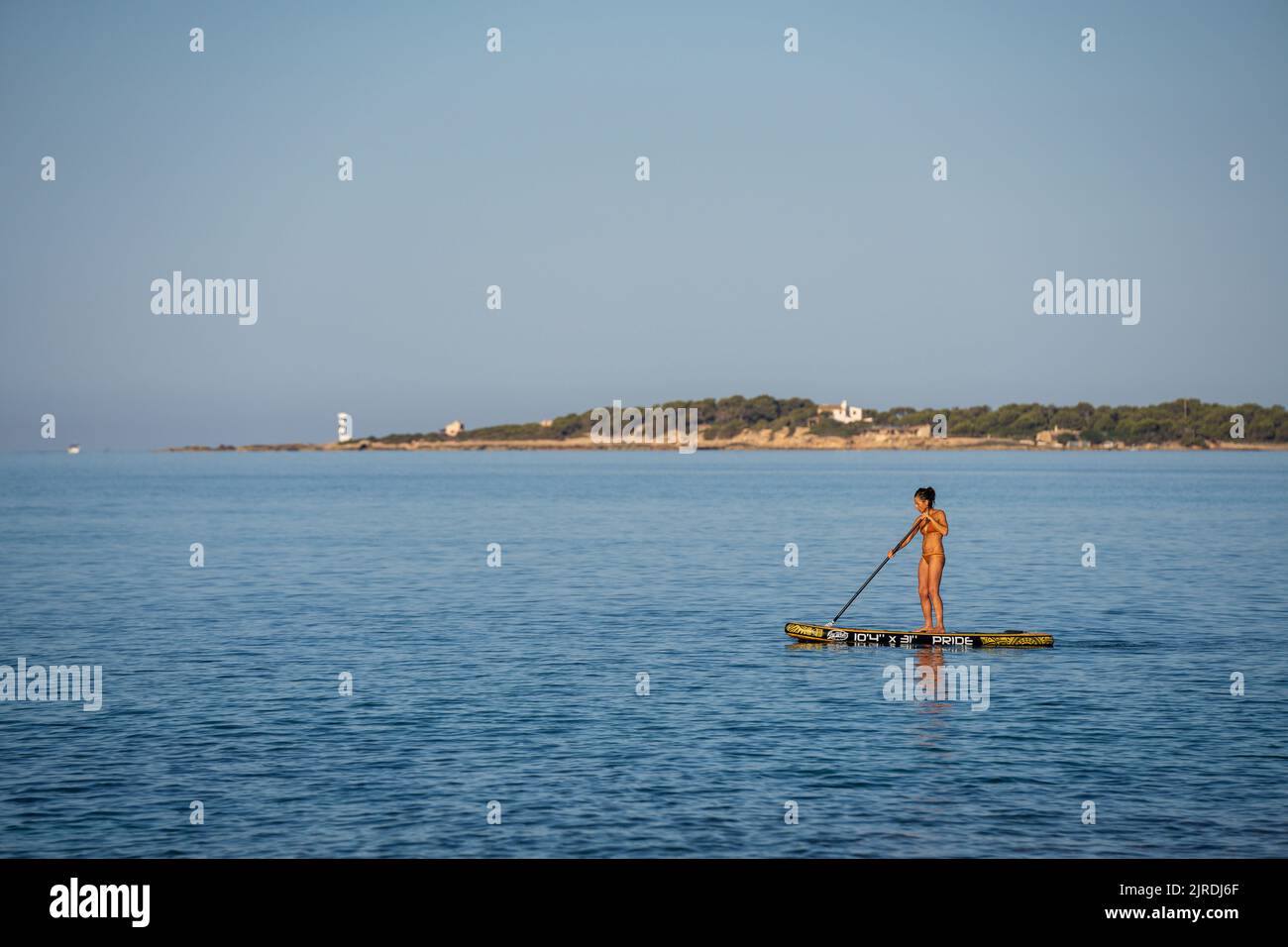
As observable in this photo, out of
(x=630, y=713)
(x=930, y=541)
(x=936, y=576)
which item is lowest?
(x=630, y=713)

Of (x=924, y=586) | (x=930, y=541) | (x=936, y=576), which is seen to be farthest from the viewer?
(x=924, y=586)

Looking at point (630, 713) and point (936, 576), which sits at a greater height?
point (936, 576)

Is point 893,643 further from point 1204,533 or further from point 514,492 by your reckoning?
point 514,492

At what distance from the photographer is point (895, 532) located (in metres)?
76.2

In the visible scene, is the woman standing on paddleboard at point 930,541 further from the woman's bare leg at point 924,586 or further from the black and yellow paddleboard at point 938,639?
the black and yellow paddleboard at point 938,639

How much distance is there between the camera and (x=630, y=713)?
22.8 m

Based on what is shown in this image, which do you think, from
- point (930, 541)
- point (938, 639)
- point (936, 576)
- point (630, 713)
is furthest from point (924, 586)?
point (630, 713)

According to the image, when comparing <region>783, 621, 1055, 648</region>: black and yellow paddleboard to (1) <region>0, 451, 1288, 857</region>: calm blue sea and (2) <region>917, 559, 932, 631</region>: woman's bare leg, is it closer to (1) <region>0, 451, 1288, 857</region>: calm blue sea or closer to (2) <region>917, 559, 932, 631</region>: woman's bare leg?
(1) <region>0, 451, 1288, 857</region>: calm blue sea

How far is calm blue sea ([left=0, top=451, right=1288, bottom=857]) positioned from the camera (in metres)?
15.9

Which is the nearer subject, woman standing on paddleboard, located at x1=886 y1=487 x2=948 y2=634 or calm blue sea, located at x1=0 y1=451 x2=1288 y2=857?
calm blue sea, located at x1=0 y1=451 x2=1288 y2=857

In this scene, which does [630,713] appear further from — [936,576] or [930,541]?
[936,576]

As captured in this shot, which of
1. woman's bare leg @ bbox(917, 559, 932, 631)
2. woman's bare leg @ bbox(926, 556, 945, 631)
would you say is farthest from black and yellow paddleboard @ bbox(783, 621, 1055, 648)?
woman's bare leg @ bbox(917, 559, 932, 631)

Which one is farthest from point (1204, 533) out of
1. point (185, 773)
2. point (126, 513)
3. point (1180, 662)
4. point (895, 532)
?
point (126, 513)
